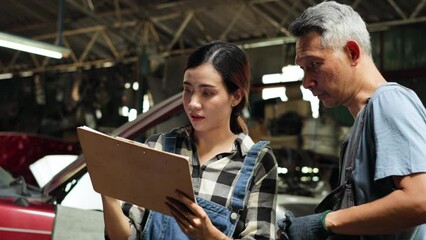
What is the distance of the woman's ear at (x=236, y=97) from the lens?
70.8 inches

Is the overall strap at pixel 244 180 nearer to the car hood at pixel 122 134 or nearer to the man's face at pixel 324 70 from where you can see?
the man's face at pixel 324 70

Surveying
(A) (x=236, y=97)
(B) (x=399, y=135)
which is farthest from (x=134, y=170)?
(B) (x=399, y=135)

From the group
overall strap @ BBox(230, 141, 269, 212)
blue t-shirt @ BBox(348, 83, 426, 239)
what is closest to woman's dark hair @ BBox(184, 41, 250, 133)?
overall strap @ BBox(230, 141, 269, 212)

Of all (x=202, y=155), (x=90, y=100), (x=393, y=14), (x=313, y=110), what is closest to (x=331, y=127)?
(x=313, y=110)

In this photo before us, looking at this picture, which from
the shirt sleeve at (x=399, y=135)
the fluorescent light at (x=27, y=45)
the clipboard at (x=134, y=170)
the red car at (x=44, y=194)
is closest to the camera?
the shirt sleeve at (x=399, y=135)

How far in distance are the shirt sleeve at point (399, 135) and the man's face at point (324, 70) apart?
5.6 inches

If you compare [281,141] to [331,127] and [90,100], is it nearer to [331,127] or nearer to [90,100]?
[331,127]

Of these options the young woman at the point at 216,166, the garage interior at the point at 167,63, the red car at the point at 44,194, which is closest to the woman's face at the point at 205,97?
the young woman at the point at 216,166

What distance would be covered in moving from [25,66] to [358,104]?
12.0m

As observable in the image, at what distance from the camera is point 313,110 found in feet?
29.0

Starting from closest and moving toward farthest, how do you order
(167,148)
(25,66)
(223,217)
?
1. (223,217)
2. (167,148)
3. (25,66)

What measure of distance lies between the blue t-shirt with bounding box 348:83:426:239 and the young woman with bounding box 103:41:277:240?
381 mm

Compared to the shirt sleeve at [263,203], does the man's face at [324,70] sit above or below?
above

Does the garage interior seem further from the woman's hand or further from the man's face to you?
the woman's hand
